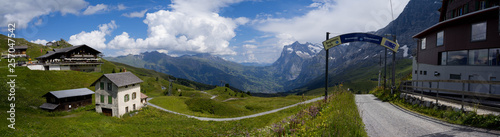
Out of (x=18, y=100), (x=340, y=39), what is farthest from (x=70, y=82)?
(x=340, y=39)

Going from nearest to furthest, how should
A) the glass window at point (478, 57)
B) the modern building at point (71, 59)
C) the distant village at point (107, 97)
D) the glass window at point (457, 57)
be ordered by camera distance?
the glass window at point (478, 57), the glass window at point (457, 57), the distant village at point (107, 97), the modern building at point (71, 59)

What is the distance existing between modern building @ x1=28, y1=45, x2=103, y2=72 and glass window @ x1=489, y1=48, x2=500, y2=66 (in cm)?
9639

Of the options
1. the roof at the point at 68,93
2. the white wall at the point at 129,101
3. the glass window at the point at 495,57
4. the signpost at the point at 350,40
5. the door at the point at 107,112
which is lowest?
the door at the point at 107,112

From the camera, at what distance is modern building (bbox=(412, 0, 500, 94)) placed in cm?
1811

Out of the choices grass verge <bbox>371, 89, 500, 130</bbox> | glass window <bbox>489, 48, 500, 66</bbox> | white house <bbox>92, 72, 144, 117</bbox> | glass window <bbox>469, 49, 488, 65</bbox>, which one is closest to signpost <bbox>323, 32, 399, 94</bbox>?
grass verge <bbox>371, 89, 500, 130</bbox>

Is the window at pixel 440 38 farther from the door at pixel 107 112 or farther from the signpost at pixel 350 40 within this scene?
the door at pixel 107 112

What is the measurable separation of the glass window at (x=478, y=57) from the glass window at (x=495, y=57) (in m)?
0.35

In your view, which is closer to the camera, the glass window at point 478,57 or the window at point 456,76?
the glass window at point 478,57

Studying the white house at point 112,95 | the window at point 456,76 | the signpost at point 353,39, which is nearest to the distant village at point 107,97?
the white house at point 112,95

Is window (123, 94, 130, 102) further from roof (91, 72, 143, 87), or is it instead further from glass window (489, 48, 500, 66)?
glass window (489, 48, 500, 66)

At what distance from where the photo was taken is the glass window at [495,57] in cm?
1818

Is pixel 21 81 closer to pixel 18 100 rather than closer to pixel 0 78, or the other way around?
pixel 0 78

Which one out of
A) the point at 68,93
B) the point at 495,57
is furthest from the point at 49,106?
the point at 495,57

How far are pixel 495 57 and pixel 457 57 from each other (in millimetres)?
3303
